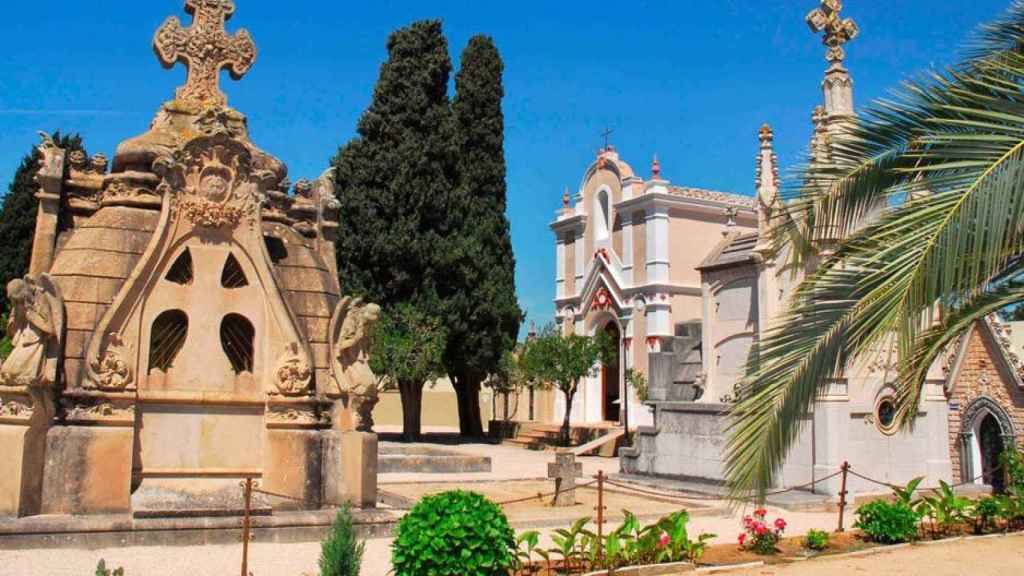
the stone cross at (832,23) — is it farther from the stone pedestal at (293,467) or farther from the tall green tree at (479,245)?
the tall green tree at (479,245)

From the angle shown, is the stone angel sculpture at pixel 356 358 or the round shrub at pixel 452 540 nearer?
the round shrub at pixel 452 540

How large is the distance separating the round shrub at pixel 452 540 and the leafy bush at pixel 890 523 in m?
6.03

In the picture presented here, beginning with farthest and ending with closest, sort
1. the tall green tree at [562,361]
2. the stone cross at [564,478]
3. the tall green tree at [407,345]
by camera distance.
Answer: the tall green tree at [562,361]
the tall green tree at [407,345]
the stone cross at [564,478]

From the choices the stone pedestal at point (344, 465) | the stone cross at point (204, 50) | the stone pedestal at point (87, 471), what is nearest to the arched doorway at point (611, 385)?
the stone cross at point (204, 50)

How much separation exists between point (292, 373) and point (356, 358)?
2.55 ft

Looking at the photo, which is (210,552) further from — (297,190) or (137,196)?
(297,190)

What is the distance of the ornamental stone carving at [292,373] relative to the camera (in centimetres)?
994

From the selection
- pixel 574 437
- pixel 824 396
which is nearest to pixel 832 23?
pixel 824 396

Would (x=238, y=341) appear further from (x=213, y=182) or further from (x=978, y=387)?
(x=978, y=387)

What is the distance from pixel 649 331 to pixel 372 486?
27.0 metres

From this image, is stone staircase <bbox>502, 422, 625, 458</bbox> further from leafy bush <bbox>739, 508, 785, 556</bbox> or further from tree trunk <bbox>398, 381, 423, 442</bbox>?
leafy bush <bbox>739, 508, 785, 556</bbox>

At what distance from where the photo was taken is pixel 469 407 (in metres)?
36.3

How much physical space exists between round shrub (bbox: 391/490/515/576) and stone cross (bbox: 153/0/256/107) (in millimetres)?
6430

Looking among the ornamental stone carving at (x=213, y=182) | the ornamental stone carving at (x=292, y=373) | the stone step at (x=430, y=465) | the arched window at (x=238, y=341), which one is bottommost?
the stone step at (x=430, y=465)
